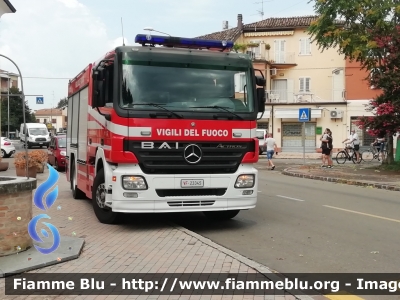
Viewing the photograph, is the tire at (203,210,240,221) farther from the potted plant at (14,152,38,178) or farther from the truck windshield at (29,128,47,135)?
the truck windshield at (29,128,47,135)

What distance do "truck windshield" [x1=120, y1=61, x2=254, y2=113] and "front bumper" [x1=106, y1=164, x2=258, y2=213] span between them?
1.15 meters

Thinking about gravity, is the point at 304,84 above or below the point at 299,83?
below

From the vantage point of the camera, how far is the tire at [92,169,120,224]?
29.9 ft

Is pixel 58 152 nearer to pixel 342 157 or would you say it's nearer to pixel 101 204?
pixel 101 204

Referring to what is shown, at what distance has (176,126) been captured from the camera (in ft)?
27.4

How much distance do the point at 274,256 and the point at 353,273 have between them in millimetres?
1262

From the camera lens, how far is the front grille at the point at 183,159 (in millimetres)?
8305

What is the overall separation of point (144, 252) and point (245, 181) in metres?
2.63

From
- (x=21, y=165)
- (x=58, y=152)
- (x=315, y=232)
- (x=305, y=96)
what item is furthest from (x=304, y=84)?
(x=315, y=232)

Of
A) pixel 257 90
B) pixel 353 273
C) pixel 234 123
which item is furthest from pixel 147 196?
pixel 353 273

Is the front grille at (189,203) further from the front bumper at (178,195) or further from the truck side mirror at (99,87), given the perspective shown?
the truck side mirror at (99,87)

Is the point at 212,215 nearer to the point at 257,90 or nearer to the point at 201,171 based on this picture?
the point at 201,171

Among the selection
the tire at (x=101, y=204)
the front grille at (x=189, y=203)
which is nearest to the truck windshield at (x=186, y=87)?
the front grille at (x=189, y=203)

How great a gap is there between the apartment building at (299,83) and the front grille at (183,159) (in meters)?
34.7
